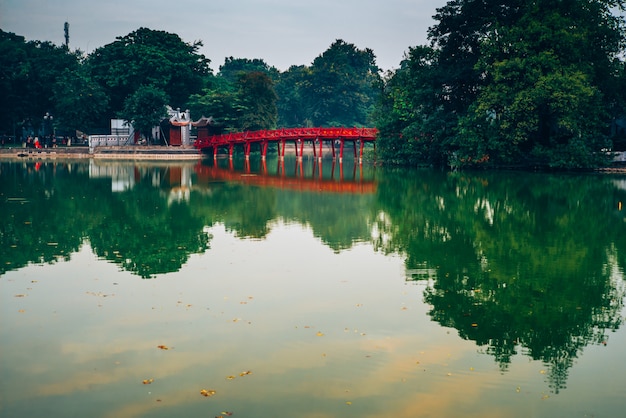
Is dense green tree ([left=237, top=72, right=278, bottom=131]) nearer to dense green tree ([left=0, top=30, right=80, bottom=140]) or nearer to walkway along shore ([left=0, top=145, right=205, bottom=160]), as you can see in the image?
walkway along shore ([left=0, top=145, right=205, bottom=160])

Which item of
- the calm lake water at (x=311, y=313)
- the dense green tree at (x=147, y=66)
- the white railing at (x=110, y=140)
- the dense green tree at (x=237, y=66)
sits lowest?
the calm lake water at (x=311, y=313)

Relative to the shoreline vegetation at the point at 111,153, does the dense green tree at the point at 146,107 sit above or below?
above

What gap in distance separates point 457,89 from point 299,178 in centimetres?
1255

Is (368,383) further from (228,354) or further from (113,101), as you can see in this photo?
(113,101)

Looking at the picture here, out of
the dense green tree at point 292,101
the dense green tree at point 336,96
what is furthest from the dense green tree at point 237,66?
the dense green tree at point 336,96

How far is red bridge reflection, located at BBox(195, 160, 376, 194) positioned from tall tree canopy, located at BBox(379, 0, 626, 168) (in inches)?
210

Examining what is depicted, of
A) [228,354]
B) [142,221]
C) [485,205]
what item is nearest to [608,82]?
[485,205]

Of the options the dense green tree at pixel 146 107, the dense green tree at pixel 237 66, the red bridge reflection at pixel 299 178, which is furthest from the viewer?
the dense green tree at pixel 237 66

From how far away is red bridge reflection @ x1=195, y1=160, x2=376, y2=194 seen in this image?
28.3 m

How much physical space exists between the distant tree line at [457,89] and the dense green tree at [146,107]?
102 mm

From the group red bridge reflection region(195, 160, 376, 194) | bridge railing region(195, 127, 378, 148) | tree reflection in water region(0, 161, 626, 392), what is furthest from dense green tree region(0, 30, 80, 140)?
tree reflection in water region(0, 161, 626, 392)

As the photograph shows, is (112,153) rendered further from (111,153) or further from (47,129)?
(47,129)

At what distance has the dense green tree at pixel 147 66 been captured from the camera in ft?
183

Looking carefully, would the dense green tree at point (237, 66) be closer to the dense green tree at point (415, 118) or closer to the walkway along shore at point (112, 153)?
the walkway along shore at point (112, 153)
